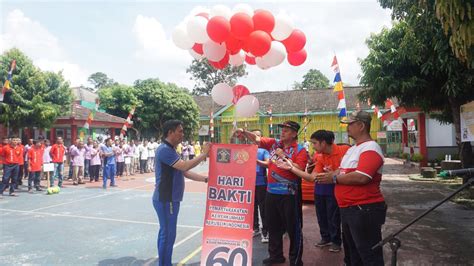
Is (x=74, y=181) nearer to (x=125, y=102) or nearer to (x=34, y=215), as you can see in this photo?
(x=34, y=215)

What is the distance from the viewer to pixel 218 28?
4133 millimetres

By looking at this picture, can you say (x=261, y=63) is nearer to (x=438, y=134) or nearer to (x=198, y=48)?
(x=198, y=48)

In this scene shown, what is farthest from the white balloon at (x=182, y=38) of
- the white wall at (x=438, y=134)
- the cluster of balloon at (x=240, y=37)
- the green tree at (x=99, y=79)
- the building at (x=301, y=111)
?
the green tree at (x=99, y=79)

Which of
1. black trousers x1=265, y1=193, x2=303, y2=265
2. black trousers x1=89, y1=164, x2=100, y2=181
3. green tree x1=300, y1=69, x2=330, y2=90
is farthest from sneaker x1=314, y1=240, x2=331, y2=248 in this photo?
green tree x1=300, y1=69, x2=330, y2=90

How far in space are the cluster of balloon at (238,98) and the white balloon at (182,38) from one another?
69cm

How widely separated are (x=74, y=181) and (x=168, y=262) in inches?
438

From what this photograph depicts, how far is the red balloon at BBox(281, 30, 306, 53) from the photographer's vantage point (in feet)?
15.1

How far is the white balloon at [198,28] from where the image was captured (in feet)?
14.1

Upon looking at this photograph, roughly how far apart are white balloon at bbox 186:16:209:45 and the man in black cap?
1261mm

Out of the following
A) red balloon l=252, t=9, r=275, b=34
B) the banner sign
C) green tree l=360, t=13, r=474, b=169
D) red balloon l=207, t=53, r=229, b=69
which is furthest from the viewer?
green tree l=360, t=13, r=474, b=169

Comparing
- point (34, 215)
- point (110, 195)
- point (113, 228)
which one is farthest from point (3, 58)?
point (113, 228)

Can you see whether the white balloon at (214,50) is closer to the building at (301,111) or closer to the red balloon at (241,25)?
the red balloon at (241,25)

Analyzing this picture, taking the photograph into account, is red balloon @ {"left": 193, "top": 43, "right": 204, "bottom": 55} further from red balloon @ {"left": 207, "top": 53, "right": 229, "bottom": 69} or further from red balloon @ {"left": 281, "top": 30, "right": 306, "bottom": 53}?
red balloon @ {"left": 281, "top": 30, "right": 306, "bottom": 53}

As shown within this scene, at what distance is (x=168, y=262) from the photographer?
402 cm
